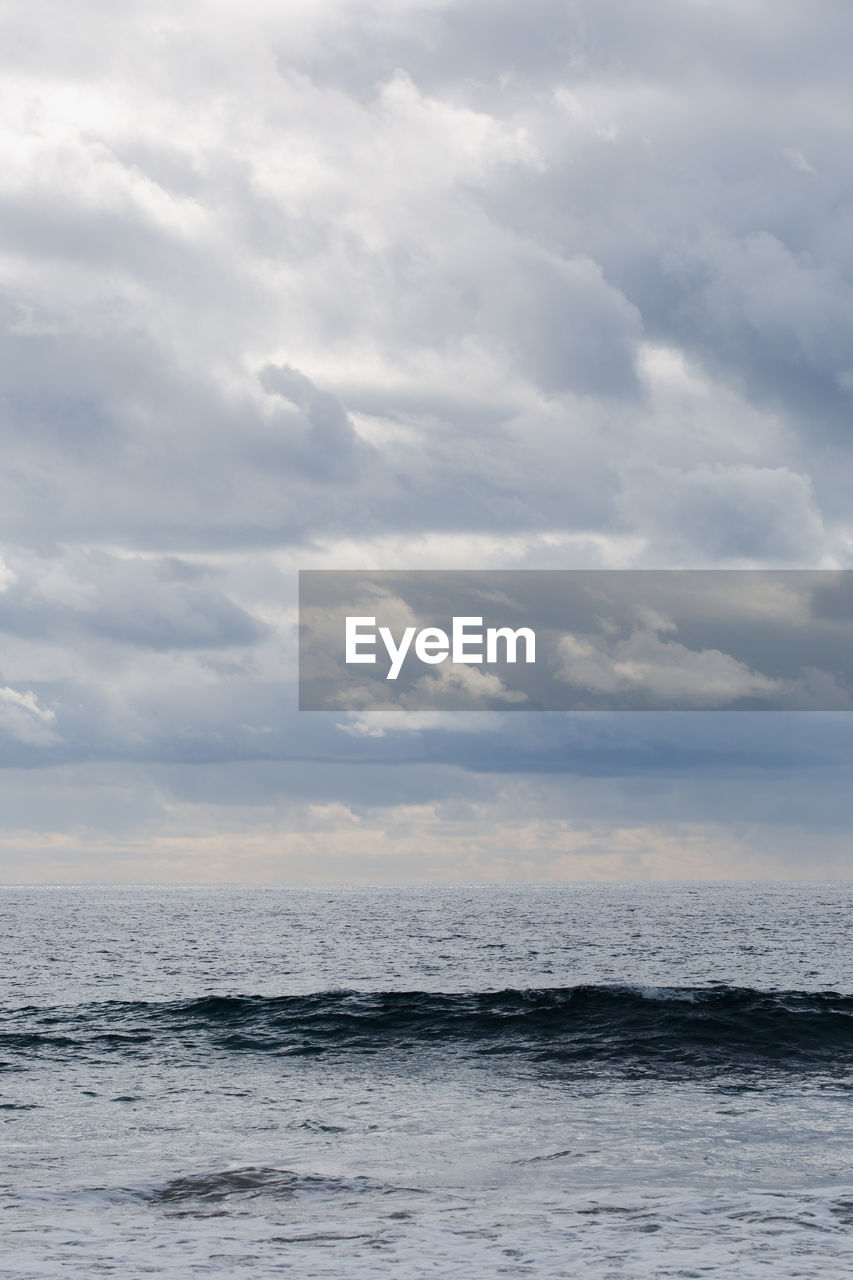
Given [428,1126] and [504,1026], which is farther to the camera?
[504,1026]

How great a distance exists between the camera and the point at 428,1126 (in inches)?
811

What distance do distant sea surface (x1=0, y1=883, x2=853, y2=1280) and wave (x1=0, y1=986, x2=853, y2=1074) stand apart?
0.52 feet

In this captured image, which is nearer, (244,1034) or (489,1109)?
(489,1109)

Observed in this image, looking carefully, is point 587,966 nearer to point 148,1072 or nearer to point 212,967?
point 212,967

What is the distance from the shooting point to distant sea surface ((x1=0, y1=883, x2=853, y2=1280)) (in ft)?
40.9

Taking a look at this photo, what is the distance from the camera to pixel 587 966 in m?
54.9

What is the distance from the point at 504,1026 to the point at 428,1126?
14.0m

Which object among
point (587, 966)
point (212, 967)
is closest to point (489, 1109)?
point (587, 966)

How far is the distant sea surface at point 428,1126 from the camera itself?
491 inches

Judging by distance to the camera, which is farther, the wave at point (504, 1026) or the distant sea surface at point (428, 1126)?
the wave at point (504, 1026)

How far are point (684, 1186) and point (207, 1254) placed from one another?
7496 mm

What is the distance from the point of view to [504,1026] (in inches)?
1339

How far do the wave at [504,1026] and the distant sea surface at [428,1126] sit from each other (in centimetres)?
16

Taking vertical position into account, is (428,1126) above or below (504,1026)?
above
